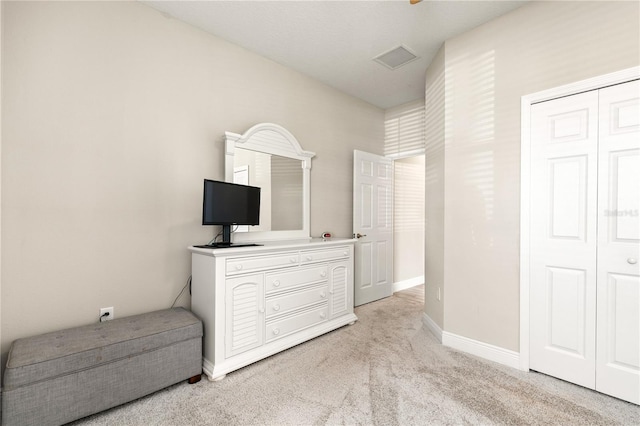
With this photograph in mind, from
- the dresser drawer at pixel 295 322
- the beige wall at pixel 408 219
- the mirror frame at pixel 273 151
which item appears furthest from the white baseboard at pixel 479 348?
the beige wall at pixel 408 219

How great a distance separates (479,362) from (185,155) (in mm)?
2980

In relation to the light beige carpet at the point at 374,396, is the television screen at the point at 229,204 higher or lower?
higher

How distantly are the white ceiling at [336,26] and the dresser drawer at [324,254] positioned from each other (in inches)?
78.4

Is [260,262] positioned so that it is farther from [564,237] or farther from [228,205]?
[564,237]

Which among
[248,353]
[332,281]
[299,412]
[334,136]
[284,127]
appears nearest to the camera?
[299,412]

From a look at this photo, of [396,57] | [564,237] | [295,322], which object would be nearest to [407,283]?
[295,322]

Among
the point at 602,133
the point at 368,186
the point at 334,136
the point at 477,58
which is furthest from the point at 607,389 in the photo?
the point at 334,136

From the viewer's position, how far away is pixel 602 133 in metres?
1.99

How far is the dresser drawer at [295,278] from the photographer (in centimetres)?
248

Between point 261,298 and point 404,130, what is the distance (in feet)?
10.4

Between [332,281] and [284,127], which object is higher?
[284,127]

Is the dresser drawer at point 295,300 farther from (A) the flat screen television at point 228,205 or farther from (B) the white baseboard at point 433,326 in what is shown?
(B) the white baseboard at point 433,326

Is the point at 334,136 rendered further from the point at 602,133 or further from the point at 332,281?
the point at 602,133

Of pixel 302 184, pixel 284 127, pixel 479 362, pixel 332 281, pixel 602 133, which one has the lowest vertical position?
pixel 479 362
